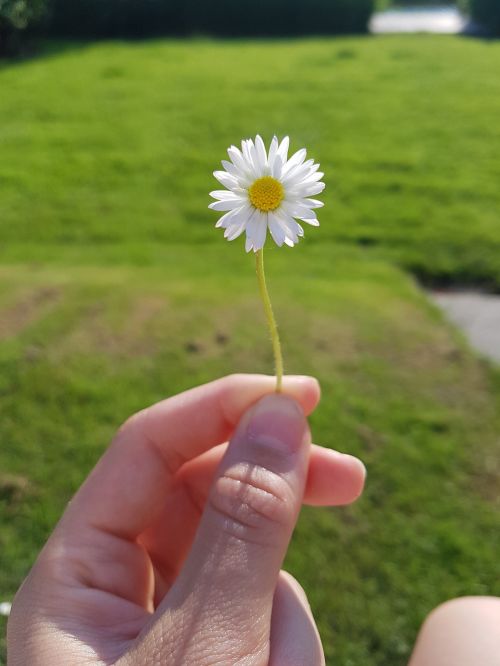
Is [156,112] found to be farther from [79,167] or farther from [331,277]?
[331,277]

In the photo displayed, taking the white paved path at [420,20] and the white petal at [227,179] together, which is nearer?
the white petal at [227,179]

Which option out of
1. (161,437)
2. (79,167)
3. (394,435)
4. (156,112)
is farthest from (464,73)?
(161,437)

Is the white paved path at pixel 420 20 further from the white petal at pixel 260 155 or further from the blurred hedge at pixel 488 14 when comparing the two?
the white petal at pixel 260 155

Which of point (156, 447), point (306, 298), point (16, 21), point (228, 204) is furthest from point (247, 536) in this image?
point (16, 21)

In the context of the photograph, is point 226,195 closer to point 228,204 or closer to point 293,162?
point 228,204

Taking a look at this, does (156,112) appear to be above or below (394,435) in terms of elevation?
Result: above

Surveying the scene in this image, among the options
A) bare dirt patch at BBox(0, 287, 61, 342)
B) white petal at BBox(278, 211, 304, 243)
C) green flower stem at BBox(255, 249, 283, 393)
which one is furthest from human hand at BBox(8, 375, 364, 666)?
bare dirt patch at BBox(0, 287, 61, 342)

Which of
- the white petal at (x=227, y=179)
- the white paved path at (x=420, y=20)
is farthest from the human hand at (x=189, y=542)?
the white paved path at (x=420, y=20)
